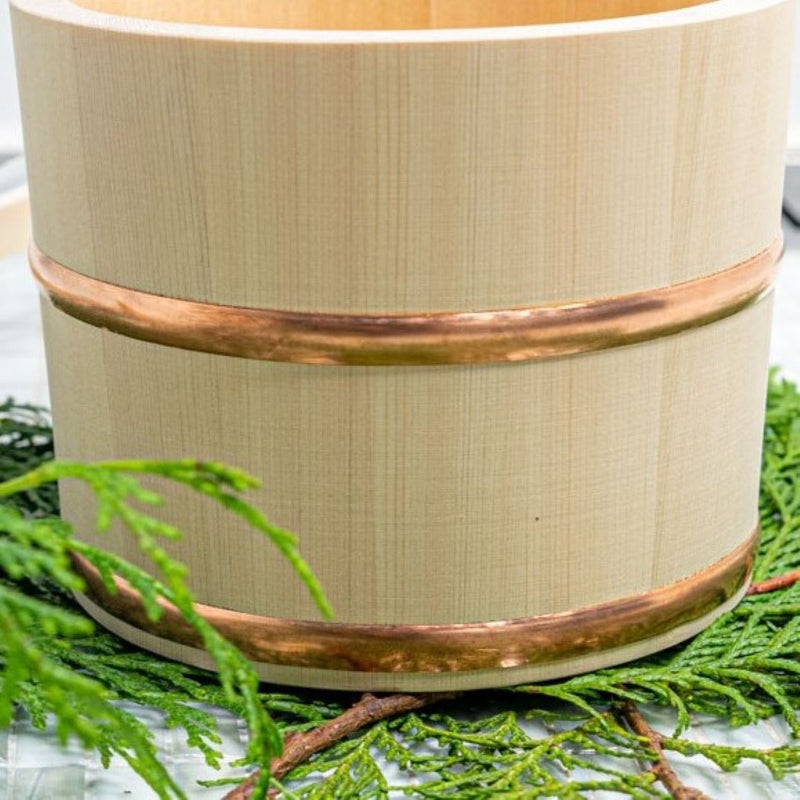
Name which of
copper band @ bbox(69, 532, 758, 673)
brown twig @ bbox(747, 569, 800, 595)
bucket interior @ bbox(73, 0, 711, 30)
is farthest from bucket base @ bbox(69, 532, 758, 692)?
bucket interior @ bbox(73, 0, 711, 30)

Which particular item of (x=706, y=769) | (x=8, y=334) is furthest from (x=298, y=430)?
(x=8, y=334)

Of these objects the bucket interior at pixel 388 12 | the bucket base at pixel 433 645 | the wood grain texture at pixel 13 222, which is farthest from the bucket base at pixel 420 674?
the wood grain texture at pixel 13 222

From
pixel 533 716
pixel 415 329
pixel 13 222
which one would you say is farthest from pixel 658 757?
pixel 13 222

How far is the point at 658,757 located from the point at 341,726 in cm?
21

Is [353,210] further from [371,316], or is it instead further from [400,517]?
[400,517]

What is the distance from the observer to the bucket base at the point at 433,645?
0.97 meters

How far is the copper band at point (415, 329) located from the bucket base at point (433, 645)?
189mm

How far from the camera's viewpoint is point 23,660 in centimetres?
59

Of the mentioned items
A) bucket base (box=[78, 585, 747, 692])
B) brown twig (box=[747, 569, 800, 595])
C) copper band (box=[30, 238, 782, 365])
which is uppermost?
copper band (box=[30, 238, 782, 365])

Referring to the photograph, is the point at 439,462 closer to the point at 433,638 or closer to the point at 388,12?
the point at 433,638

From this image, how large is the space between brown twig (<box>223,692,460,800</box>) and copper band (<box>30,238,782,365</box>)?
0.24 meters

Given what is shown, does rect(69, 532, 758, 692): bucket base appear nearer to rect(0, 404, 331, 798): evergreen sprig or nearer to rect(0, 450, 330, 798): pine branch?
rect(0, 404, 331, 798): evergreen sprig

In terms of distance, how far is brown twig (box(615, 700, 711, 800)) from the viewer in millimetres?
875

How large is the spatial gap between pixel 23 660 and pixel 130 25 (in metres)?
0.46
